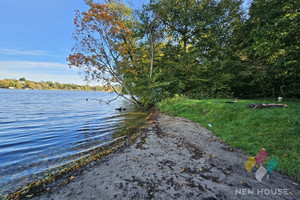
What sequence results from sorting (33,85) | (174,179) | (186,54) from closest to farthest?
(174,179), (186,54), (33,85)

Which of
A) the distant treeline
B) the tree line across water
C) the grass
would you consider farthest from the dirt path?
the distant treeline

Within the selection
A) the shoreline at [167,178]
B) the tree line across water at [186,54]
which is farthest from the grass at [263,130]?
the tree line across water at [186,54]

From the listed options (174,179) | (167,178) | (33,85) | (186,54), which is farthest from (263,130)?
(33,85)

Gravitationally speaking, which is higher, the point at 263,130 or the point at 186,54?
the point at 186,54

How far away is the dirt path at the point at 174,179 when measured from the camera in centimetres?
222

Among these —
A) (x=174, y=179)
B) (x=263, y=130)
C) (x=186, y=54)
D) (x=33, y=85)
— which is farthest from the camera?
(x=33, y=85)

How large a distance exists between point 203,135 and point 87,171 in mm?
4652

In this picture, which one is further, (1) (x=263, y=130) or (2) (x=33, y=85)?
(2) (x=33, y=85)

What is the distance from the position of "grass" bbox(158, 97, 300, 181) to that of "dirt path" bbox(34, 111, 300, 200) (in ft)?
1.86

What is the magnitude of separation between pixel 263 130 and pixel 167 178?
449cm

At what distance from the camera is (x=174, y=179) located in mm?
2594

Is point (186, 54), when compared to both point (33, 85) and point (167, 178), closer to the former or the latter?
point (167, 178)

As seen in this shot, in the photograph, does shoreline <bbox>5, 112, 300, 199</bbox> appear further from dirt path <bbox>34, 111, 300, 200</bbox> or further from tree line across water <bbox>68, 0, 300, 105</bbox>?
tree line across water <bbox>68, 0, 300, 105</bbox>

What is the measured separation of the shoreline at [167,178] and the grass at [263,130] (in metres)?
0.53
